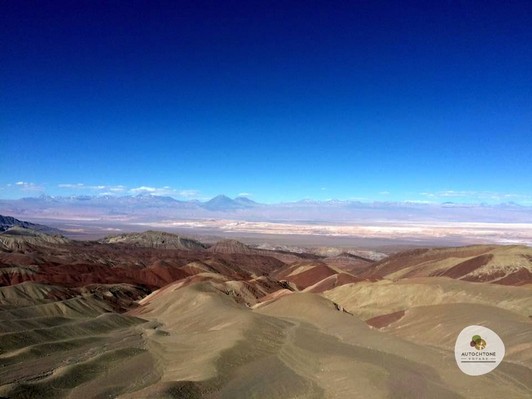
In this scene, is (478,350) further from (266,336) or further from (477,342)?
(266,336)

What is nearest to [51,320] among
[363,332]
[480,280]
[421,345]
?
[363,332]

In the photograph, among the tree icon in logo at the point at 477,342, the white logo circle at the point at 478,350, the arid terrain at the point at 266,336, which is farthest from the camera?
the arid terrain at the point at 266,336

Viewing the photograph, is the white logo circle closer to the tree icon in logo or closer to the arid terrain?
the tree icon in logo

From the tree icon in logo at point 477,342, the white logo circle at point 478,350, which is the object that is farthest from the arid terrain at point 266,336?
the tree icon in logo at point 477,342

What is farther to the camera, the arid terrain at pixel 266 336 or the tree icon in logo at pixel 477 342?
the arid terrain at pixel 266 336

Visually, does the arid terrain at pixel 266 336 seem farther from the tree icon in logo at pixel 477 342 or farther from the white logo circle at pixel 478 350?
the tree icon in logo at pixel 477 342

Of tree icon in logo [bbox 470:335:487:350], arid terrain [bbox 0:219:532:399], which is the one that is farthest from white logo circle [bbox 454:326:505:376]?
arid terrain [bbox 0:219:532:399]

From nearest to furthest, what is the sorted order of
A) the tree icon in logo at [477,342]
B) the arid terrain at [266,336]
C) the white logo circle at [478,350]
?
the tree icon in logo at [477,342] → the white logo circle at [478,350] → the arid terrain at [266,336]

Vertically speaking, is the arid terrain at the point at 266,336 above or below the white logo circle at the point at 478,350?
below

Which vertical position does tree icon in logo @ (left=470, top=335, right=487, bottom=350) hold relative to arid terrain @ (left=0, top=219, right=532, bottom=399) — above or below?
above
